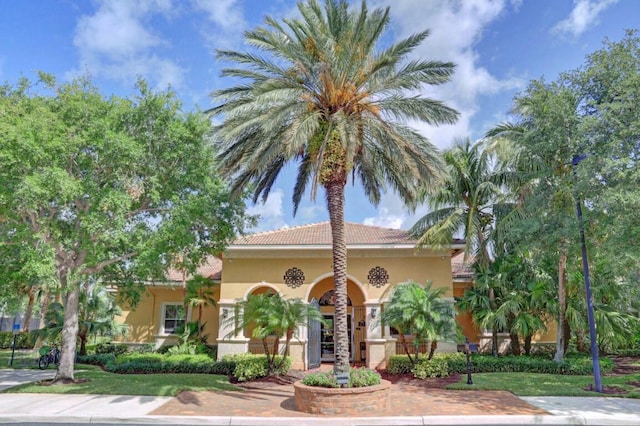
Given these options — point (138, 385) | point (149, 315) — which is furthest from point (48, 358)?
point (138, 385)

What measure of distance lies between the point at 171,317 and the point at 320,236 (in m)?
9.80

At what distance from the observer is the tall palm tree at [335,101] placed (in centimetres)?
1214

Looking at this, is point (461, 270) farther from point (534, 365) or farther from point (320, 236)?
point (320, 236)

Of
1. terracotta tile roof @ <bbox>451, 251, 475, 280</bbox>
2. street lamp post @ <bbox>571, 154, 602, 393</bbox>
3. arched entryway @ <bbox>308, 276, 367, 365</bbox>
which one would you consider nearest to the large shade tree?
arched entryway @ <bbox>308, 276, 367, 365</bbox>

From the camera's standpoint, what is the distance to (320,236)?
20.2 meters

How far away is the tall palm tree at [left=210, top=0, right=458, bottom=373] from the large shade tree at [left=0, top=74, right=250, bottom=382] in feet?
6.19

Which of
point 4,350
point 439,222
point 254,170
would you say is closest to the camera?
point 254,170

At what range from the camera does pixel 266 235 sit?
20.9 meters

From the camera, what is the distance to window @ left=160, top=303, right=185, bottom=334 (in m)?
22.9

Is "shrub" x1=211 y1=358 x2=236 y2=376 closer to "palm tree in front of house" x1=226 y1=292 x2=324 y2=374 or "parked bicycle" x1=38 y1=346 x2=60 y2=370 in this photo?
"palm tree in front of house" x1=226 y1=292 x2=324 y2=374

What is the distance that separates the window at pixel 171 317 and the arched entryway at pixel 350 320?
24.9ft

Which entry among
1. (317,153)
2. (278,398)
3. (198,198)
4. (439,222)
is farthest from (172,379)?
(439,222)

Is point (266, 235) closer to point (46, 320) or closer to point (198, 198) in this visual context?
point (198, 198)

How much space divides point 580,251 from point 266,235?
43.4ft
